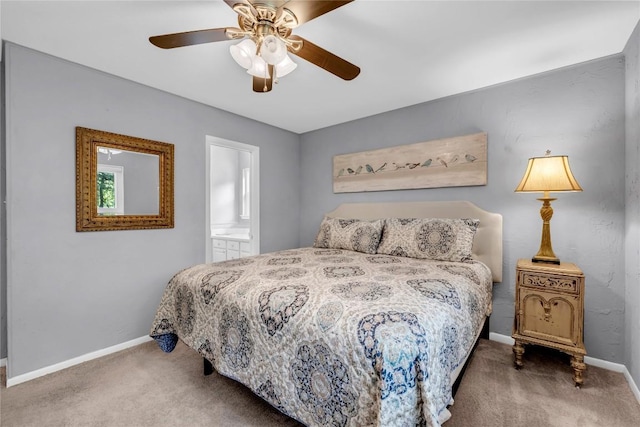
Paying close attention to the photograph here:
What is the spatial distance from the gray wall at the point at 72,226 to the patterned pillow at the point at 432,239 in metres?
1.99

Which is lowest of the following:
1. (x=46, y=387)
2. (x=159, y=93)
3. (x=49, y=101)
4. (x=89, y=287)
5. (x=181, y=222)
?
(x=46, y=387)

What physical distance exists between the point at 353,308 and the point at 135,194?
2316 mm

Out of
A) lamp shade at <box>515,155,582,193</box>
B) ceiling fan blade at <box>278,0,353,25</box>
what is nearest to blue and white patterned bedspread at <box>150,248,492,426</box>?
lamp shade at <box>515,155,582,193</box>

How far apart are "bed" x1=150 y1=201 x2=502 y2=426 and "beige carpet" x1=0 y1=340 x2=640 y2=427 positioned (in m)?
0.26

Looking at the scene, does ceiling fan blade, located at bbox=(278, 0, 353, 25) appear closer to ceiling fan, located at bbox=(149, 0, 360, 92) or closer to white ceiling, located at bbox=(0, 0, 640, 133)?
ceiling fan, located at bbox=(149, 0, 360, 92)

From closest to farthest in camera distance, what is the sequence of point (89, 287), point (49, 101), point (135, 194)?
1. point (49, 101)
2. point (89, 287)
3. point (135, 194)

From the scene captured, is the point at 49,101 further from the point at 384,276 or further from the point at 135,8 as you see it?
the point at 384,276

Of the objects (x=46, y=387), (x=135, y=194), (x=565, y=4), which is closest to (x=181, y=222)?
(x=135, y=194)

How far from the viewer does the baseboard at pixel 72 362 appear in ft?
6.46

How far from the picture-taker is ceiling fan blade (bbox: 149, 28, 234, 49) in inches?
57.5

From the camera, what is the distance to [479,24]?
5.87 feet

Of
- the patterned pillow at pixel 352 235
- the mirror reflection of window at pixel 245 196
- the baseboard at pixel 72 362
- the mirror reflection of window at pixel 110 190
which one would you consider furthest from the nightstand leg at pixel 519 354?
the mirror reflection of window at pixel 245 196

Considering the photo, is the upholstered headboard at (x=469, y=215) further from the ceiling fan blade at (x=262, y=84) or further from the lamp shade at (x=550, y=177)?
the ceiling fan blade at (x=262, y=84)

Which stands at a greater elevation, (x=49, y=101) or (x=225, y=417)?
(x=49, y=101)
